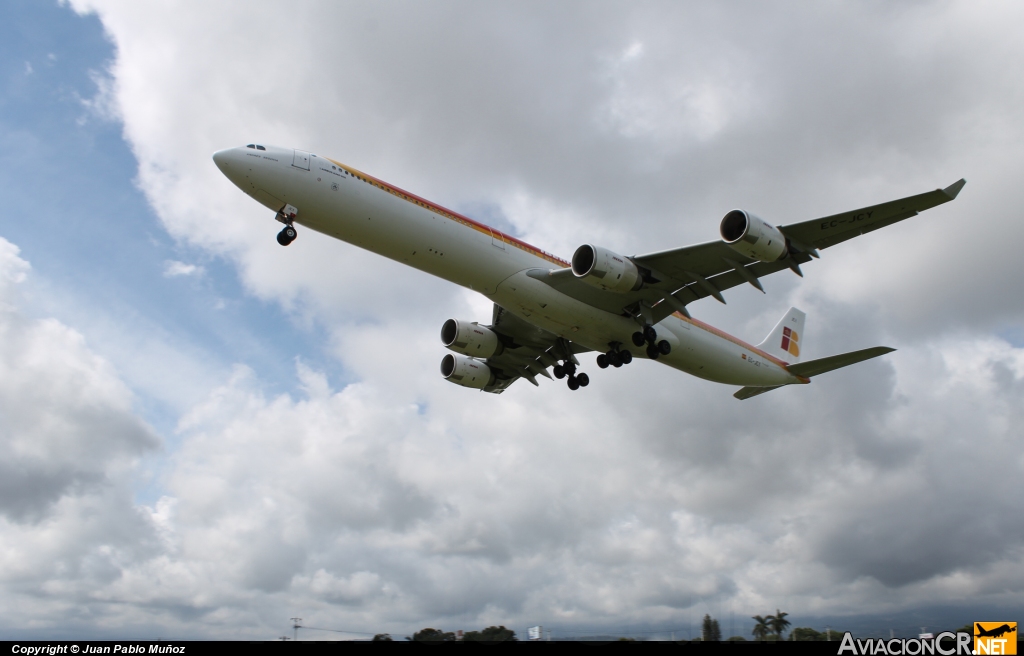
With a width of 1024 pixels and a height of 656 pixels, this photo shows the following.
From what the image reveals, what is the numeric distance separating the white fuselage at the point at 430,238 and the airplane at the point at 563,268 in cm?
4

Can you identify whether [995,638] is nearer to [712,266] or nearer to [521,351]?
[712,266]

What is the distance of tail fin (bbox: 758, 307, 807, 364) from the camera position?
38.7 meters

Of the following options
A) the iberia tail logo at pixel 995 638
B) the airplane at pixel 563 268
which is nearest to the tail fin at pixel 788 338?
the airplane at pixel 563 268

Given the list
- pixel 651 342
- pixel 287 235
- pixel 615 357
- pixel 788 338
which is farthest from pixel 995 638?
pixel 788 338

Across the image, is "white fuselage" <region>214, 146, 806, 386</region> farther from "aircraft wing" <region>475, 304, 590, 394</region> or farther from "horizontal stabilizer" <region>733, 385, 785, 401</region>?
"horizontal stabilizer" <region>733, 385, 785, 401</region>

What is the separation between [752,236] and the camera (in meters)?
22.0

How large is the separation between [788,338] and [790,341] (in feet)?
0.97

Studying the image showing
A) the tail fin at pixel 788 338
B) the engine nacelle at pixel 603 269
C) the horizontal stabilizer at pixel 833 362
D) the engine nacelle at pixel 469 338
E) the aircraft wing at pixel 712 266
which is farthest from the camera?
the tail fin at pixel 788 338

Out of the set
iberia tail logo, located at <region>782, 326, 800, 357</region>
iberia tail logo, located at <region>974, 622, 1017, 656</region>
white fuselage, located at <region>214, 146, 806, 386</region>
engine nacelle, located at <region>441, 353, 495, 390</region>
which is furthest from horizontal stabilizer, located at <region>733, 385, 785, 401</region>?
iberia tail logo, located at <region>974, 622, 1017, 656</region>

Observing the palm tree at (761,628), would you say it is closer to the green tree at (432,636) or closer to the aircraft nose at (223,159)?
the green tree at (432,636)

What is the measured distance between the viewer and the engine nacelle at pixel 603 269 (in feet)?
79.3

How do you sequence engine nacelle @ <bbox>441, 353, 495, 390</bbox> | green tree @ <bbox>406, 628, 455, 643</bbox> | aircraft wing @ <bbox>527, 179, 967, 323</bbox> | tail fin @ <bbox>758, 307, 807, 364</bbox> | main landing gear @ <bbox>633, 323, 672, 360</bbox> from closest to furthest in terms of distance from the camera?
green tree @ <bbox>406, 628, 455, 643</bbox> → aircraft wing @ <bbox>527, 179, 967, 323</bbox> → main landing gear @ <bbox>633, 323, 672, 360</bbox> → engine nacelle @ <bbox>441, 353, 495, 390</bbox> → tail fin @ <bbox>758, 307, 807, 364</bbox>

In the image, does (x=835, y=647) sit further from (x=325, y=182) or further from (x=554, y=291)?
(x=325, y=182)

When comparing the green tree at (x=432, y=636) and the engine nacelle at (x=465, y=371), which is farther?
the engine nacelle at (x=465, y=371)
